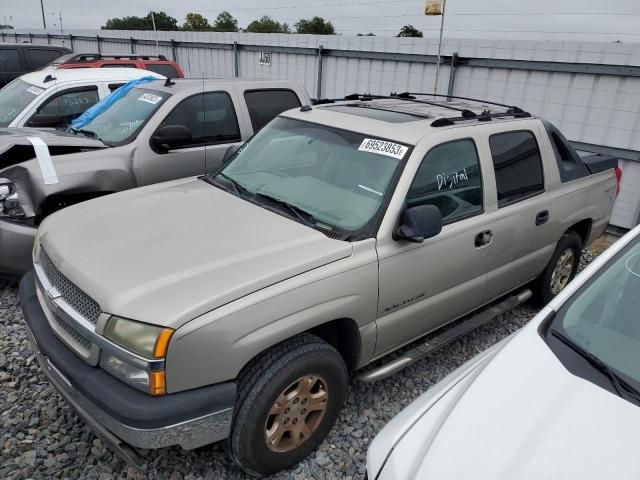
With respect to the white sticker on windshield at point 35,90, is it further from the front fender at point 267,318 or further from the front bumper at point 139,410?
the front fender at point 267,318

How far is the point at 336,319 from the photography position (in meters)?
2.53

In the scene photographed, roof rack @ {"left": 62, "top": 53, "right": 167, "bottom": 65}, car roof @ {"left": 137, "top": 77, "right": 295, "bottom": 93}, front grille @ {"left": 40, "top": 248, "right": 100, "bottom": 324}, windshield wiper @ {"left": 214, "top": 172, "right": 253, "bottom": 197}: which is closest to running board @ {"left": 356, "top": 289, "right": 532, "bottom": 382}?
windshield wiper @ {"left": 214, "top": 172, "right": 253, "bottom": 197}

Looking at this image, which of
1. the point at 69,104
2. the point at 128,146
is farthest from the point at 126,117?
the point at 69,104

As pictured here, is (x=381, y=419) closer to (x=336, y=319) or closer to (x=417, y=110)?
(x=336, y=319)

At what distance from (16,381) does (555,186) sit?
4100 millimetres

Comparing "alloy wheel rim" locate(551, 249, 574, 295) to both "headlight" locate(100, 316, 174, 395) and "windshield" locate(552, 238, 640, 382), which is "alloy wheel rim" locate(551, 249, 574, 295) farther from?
"headlight" locate(100, 316, 174, 395)

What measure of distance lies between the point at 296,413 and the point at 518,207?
7.02ft

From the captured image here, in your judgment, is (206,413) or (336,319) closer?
(206,413)

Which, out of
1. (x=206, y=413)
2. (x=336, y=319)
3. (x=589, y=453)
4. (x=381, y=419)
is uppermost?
(x=589, y=453)

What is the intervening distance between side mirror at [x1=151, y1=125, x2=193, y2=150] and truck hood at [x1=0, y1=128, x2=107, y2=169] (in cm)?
48

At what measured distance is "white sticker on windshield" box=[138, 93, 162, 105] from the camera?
194 inches

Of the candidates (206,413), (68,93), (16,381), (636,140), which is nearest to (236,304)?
(206,413)

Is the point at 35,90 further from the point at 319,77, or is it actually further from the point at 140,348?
the point at 319,77

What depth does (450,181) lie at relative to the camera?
3.08 m
